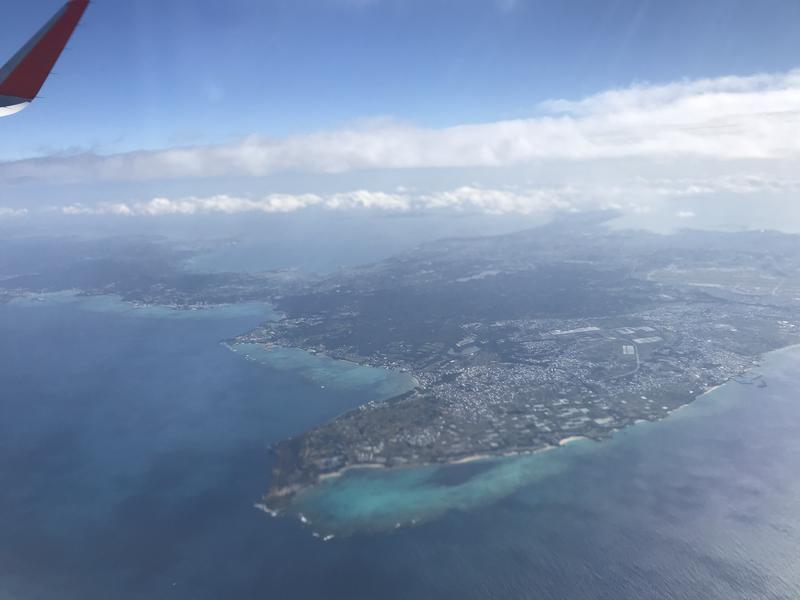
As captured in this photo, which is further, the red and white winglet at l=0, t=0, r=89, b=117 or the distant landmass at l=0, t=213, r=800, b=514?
the distant landmass at l=0, t=213, r=800, b=514

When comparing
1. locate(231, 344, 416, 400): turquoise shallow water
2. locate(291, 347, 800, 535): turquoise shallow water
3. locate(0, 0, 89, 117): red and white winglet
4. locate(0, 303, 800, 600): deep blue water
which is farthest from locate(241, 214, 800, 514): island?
locate(0, 0, 89, 117): red and white winglet

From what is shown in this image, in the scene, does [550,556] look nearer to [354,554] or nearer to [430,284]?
[354,554]

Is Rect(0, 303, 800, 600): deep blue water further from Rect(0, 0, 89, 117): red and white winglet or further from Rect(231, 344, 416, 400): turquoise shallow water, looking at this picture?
Rect(0, 0, 89, 117): red and white winglet

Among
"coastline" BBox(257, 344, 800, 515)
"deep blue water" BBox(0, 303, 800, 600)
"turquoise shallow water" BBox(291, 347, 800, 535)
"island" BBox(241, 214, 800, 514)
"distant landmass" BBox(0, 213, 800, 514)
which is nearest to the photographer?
"deep blue water" BBox(0, 303, 800, 600)

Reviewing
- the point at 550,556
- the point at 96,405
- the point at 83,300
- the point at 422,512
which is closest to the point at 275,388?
the point at 96,405

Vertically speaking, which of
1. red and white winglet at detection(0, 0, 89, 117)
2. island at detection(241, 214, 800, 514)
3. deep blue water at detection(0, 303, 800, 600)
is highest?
red and white winglet at detection(0, 0, 89, 117)

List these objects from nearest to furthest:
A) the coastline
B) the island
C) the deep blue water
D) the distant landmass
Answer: the deep blue water < the coastline < the island < the distant landmass

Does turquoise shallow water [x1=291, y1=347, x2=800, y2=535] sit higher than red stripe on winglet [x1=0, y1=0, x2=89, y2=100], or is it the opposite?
red stripe on winglet [x1=0, y1=0, x2=89, y2=100]

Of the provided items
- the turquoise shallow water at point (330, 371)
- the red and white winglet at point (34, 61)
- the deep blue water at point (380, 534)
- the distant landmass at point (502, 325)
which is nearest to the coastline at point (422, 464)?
the distant landmass at point (502, 325)
